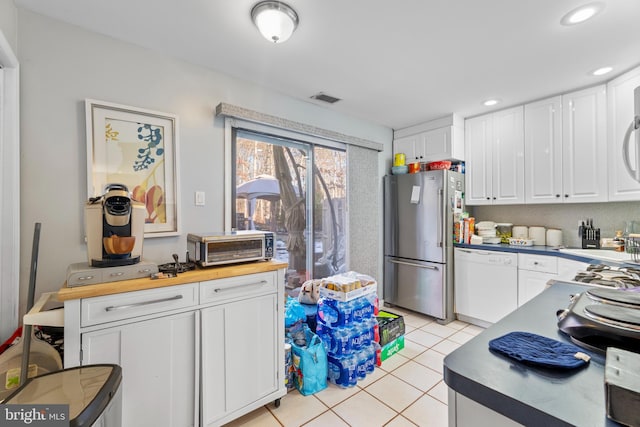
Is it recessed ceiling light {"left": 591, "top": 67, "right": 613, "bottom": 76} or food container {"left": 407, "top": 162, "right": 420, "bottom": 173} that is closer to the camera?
recessed ceiling light {"left": 591, "top": 67, "right": 613, "bottom": 76}

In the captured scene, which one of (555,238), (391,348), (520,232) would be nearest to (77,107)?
(391,348)

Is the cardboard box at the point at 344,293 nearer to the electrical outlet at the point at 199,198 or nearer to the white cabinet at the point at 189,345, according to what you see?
the white cabinet at the point at 189,345

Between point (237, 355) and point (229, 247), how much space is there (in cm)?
63

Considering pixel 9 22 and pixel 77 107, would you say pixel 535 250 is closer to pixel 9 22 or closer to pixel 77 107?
pixel 77 107

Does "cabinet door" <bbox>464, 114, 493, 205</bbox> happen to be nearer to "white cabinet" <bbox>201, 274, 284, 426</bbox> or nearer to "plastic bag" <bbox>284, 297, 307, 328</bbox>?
"plastic bag" <bbox>284, 297, 307, 328</bbox>

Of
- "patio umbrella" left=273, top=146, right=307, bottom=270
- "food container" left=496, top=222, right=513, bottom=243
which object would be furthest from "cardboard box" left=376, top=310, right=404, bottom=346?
"food container" left=496, top=222, right=513, bottom=243

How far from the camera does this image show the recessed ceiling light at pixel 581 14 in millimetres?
1571

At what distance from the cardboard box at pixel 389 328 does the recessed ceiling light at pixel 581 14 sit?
2446 mm

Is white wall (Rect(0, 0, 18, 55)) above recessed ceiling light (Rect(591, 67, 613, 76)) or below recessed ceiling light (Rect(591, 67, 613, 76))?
below

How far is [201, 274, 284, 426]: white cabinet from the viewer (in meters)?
1.57

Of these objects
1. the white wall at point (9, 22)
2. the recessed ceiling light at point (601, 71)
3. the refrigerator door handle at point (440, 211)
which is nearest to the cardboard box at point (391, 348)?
the refrigerator door handle at point (440, 211)

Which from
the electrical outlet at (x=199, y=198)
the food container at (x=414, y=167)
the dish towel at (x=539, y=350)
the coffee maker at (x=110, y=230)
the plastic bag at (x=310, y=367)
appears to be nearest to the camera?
the dish towel at (x=539, y=350)

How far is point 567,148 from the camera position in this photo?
2.71m

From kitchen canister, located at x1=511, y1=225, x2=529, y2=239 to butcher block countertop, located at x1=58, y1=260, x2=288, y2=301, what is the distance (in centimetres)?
279
